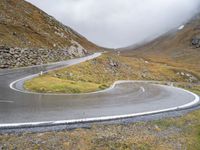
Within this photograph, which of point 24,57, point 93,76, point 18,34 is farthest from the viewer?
point 18,34

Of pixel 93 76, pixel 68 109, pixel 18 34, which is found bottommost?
pixel 68 109

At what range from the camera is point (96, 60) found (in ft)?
235

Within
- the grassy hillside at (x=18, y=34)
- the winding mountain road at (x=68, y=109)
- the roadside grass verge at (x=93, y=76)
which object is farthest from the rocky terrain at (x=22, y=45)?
the winding mountain road at (x=68, y=109)

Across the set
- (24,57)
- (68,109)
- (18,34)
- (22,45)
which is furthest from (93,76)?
(68,109)

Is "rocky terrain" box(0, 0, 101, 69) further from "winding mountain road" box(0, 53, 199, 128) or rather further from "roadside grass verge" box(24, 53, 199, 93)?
"winding mountain road" box(0, 53, 199, 128)

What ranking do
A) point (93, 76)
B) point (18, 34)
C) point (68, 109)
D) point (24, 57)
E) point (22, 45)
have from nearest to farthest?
point (68, 109)
point (93, 76)
point (24, 57)
point (22, 45)
point (18, 34)

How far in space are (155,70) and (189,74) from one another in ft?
36.6

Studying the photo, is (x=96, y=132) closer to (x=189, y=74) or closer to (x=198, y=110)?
(x=198, y=110)

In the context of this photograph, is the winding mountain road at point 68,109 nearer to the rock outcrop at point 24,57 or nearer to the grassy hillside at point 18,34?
the rock outcrop at point 24,57

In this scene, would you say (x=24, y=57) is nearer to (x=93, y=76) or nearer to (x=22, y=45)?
(x=22, y=45)

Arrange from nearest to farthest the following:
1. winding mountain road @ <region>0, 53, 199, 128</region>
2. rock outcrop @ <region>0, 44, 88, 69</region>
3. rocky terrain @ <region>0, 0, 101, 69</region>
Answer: winding mountain road @ <region>0, 53, 199, 128</region> → rock outcrop @ <region>0, 44, 88, 69</region> → rocky terrain @ <region>0, 0, 101, 69</region>

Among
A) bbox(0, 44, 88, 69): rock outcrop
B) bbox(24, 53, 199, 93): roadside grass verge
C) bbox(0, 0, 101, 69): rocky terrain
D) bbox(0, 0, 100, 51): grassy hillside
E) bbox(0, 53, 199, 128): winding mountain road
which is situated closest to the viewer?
bbox(0, 53, 199, 128): winding mountain road

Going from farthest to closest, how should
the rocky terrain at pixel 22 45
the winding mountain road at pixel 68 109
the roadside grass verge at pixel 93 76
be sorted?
the rocky terrain at pixel 22 45 → the roadside grass verge at pixel 93 76 → the winding mountain road at pixel 68 109

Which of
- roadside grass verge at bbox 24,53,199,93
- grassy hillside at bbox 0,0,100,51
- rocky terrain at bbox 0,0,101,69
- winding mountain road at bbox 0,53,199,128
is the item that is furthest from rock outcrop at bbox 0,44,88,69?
winding mountain road at bbox 0,53,199,128
